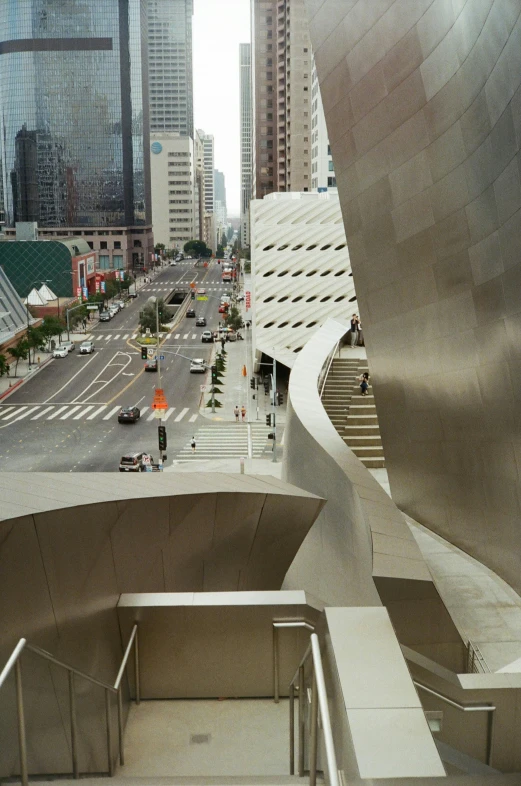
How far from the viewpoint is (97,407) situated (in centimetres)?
5509

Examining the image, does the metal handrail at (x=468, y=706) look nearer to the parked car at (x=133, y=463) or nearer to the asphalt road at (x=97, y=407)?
the parked car at (x=133, y=463)

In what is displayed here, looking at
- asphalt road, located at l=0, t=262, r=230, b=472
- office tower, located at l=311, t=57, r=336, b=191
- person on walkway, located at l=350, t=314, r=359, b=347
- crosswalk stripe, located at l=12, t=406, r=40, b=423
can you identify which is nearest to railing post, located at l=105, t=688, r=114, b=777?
asphalt road, located at l=0, t=262, r=230, b=472

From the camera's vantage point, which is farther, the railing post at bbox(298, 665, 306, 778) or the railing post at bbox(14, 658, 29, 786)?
the railing post at bbox(298, 665, 306, 778)

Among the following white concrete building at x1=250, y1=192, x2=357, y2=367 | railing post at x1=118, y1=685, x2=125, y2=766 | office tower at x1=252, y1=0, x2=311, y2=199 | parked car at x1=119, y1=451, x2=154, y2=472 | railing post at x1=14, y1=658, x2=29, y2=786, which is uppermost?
office tower at x1=252, y1=0, x2=311, y2=199

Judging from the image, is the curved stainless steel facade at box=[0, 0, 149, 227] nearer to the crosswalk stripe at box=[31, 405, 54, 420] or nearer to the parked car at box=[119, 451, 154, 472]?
the crosswalk stripe at box=[31, 405, 54, 420]

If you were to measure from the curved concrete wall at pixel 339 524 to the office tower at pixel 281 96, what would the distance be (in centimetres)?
10682

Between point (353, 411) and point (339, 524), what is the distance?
10278mm

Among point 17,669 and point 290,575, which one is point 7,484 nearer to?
point 17,669

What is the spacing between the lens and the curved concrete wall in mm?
→ 12695

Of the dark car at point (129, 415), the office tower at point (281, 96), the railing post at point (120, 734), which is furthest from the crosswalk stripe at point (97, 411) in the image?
the office tower at point (281, 96)

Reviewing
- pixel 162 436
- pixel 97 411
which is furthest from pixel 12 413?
pixel 162 436

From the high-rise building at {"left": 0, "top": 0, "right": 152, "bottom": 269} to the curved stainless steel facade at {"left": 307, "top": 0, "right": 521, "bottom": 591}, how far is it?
14622 cm

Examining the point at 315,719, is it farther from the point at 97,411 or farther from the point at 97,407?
the point at 97,407

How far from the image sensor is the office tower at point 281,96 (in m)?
121
